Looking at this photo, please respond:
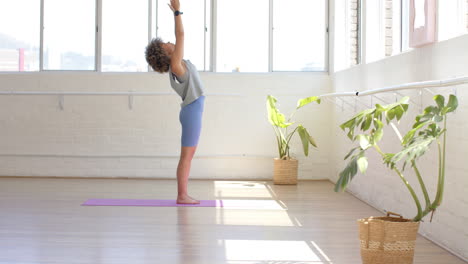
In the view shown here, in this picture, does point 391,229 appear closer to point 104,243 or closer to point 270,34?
point 104,243

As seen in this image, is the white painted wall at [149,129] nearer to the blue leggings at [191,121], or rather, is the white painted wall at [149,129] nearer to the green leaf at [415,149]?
the blue leggings at [191,121]

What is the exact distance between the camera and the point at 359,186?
5.48 m

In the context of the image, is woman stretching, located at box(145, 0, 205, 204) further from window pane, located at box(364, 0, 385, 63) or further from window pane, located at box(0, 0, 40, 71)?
window pane, located at box(0, 0, 40, 71)

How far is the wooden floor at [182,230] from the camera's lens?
3178 mm

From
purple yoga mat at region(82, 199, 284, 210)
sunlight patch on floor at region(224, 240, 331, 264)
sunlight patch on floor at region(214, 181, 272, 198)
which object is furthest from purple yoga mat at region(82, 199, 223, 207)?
sunlight patch on floor at region(224, 240, 331, 264)

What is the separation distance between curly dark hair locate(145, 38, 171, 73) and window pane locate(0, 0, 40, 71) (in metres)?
2.94

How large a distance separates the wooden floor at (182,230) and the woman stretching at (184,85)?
0.37 meters

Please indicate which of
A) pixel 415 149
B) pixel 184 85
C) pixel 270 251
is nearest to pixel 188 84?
pixel 184 85

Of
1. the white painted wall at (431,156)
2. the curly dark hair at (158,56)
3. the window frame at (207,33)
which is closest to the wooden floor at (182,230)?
the white painted wall at (431,156)

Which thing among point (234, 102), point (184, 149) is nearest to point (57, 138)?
point (234, 102)

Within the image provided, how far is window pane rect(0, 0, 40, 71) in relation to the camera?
718 centimetres

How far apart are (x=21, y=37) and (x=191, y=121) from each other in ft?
11.1

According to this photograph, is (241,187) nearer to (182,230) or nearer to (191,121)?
(191,121)

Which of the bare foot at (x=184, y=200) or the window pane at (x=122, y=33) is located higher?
the window pane at (x=122, y=33)
